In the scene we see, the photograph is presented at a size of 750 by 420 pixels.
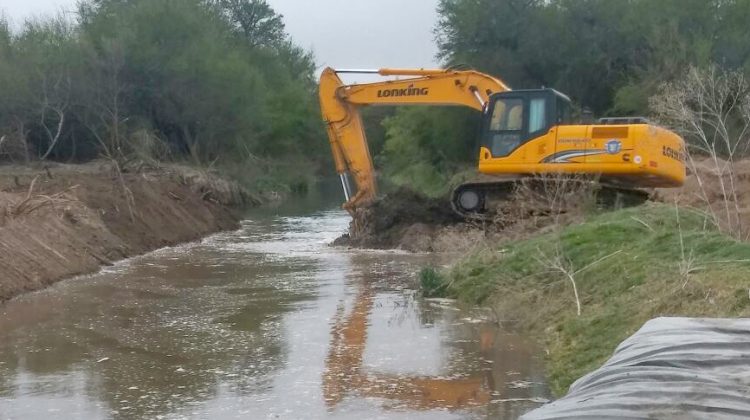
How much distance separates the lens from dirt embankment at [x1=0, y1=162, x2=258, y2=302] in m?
16.5

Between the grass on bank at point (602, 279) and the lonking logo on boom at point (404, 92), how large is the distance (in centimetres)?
638

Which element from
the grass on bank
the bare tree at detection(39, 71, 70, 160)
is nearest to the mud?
the grass on bank

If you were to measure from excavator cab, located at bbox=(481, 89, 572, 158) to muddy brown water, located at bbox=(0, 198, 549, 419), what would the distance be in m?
3.98

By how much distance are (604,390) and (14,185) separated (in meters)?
19.8

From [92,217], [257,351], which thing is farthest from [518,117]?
[257,351]

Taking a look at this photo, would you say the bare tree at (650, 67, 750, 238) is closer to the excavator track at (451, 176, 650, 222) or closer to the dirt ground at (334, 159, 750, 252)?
the dirt ground at (334, 159, 750, 252)

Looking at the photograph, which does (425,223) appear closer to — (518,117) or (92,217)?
(518,117)

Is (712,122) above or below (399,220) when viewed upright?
above

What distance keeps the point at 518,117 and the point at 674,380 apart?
15.6m

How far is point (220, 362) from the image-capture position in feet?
35.0

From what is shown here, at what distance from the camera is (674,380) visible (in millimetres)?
4984

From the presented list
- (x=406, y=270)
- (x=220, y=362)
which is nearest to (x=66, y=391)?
(x=220, y=362)

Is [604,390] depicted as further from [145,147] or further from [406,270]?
[145,147]

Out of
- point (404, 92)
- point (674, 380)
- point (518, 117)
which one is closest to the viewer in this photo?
point (674, 380)
